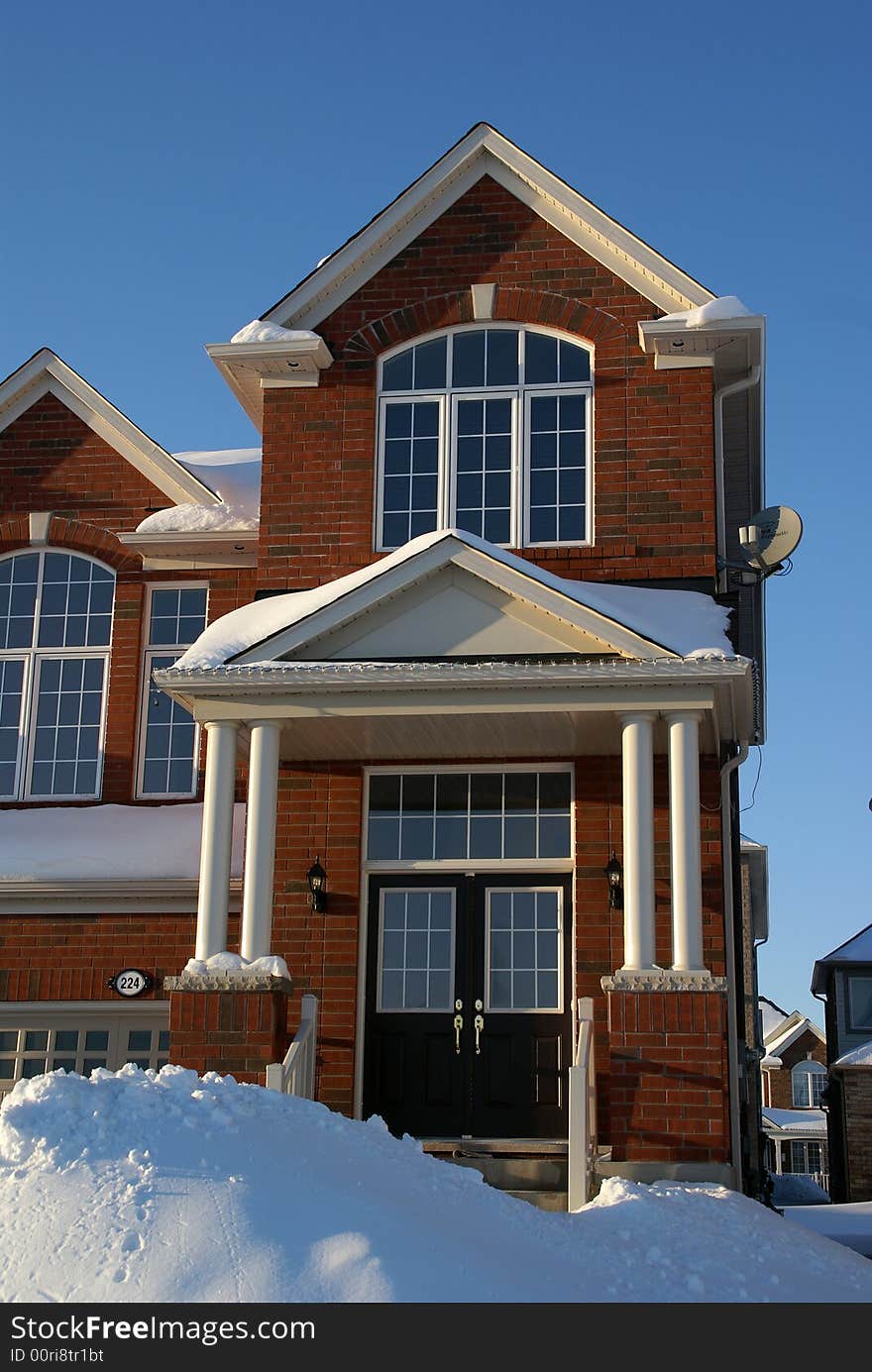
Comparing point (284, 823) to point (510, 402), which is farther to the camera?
point (510, 402)

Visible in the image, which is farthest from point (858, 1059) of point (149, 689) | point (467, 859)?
point (467, 859)

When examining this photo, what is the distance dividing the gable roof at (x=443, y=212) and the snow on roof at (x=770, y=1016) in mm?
40568

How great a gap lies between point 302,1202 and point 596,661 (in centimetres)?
587

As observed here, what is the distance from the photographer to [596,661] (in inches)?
488

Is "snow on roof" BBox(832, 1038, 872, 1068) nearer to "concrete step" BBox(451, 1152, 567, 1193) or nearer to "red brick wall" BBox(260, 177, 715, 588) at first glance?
"red brick wall" BBox(260, 177, 715, 588)

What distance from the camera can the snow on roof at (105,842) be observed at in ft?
48.7

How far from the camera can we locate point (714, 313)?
1412cm

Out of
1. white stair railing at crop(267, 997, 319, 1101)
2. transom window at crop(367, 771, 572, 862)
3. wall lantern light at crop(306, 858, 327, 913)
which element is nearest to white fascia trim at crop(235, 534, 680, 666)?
transom window at crop(367, 771, 572, 862)

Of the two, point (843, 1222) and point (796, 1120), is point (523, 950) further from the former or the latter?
point (796, 1120)

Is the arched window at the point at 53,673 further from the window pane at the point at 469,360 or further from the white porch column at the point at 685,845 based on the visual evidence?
the white porch column at the point at 685,845

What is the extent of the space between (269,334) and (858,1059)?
22.1 m

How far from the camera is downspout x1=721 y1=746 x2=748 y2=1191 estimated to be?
506 inches
